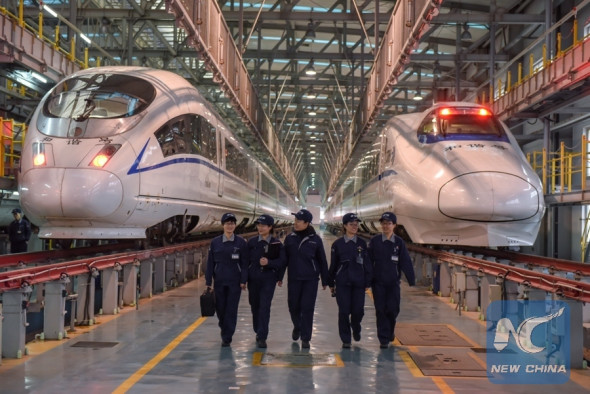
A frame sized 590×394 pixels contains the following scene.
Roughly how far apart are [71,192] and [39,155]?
0.87 metres

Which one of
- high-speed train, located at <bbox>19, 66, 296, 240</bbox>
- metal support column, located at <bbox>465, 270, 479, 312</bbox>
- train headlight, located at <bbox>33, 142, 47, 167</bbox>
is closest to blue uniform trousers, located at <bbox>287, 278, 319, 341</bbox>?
metal support column, located at <bbox>465, 270, 479, 312</bbox>

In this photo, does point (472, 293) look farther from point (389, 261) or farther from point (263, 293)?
point (263, 293)

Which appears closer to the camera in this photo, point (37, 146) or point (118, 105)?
point (37, 146)

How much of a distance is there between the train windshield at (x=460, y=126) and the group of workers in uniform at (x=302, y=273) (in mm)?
5812

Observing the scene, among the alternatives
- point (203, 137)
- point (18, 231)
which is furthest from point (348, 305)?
point (18, 231)

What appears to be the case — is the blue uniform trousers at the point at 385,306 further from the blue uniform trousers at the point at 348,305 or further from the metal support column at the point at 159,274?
the metal support column at the point at 159,274

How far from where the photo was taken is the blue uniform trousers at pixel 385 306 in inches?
291

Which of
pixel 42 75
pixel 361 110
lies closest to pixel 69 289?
pixel 42 75

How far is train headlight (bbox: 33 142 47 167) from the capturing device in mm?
10039

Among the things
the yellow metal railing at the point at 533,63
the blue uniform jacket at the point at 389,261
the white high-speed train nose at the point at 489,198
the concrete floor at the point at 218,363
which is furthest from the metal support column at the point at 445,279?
the yellow metal railing at the point at 533,63

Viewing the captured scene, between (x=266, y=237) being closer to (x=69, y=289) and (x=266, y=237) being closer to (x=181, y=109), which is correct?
(x=69, y=289)

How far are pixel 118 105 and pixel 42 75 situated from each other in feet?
19.9

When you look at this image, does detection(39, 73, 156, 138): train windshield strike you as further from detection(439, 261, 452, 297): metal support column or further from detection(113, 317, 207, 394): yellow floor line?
detection(439, 261, 452, 297): metal support column

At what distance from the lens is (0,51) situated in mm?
13250
